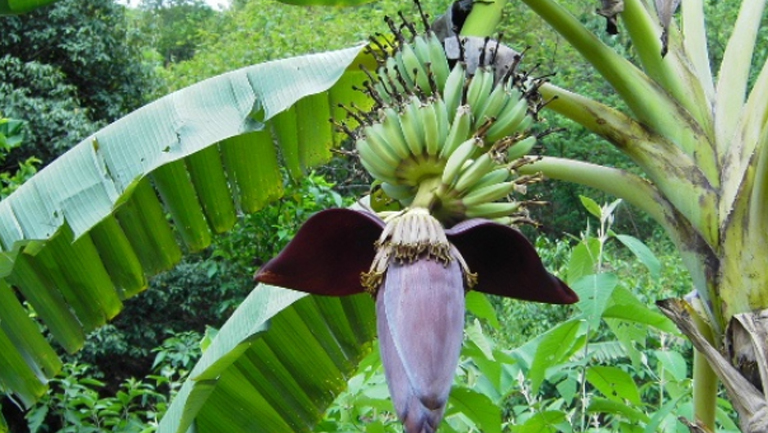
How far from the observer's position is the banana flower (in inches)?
22.4

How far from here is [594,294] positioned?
1018mm

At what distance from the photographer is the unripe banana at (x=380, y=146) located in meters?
0.74

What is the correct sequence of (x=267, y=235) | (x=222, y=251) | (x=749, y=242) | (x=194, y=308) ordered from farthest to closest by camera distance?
(x=194, y=308)
(x=222, y=251)
(x=267, y=235)
(x=749, y=242)

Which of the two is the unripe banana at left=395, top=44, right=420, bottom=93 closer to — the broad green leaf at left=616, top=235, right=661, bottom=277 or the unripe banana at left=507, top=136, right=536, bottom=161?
the unripe banana at left=507, top=136, right=536, bottom=161

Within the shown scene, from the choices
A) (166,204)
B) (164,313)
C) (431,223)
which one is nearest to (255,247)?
(164,313)

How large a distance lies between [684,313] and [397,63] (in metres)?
0.39

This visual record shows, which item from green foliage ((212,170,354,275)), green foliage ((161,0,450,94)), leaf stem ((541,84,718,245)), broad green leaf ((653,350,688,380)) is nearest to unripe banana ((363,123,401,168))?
leaf stem ((541,84,718,245))

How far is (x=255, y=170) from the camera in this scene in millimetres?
1352

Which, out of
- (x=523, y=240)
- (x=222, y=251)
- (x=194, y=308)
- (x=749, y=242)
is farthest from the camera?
(x=194, y=308)

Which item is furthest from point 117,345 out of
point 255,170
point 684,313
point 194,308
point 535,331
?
point 684,313

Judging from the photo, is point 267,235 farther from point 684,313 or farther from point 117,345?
point 684,313

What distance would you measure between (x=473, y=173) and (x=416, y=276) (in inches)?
5.2

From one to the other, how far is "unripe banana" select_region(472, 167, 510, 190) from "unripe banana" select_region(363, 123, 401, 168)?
7 centimetres

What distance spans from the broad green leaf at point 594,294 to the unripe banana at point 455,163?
354 mm
